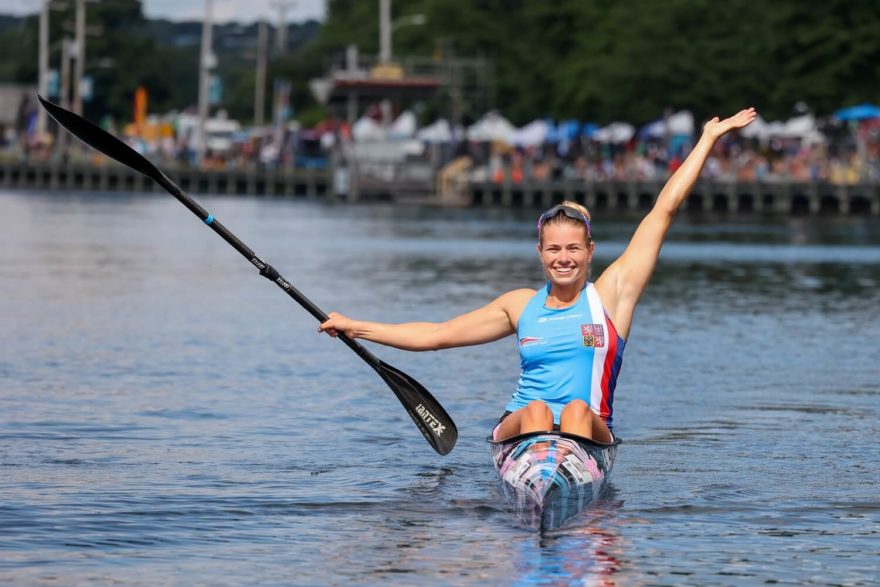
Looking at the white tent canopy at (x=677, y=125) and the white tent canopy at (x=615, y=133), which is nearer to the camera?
the white tent canopy at (x=677, y=125)

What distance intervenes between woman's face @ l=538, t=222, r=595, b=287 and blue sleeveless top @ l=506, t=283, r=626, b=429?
0.27 metres

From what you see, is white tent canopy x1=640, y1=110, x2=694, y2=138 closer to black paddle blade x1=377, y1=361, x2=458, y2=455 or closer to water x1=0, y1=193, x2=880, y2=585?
water x1=0, y1=193, x2=880, y2=585

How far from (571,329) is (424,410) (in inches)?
106

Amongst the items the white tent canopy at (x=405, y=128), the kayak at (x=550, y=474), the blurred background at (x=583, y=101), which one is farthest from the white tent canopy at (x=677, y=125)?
the kayak at (x=550, y=474)

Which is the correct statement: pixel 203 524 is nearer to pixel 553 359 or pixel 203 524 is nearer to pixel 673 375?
pixel 553 359

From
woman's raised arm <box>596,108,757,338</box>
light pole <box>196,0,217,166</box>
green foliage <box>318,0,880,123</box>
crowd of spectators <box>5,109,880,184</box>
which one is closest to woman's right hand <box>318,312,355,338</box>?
woman's raised arm <box>596,108,757,338</box>

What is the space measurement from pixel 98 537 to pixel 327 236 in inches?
1884

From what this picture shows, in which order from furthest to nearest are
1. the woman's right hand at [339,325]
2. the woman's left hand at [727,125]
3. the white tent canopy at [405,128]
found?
1. the white tent canopy at [405,128]
2. the woman's right hand at [339,325]
3. the woman's left hand at [727,125]

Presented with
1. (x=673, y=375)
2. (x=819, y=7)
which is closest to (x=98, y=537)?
(x=673, y=375)

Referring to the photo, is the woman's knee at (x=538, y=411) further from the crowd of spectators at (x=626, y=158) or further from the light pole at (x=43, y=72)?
the light pole at (x=43, y=72)

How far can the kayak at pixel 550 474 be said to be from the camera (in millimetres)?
12359

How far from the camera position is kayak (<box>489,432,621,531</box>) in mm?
12359

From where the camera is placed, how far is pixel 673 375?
75.8ft

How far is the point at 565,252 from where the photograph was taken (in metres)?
12.6
